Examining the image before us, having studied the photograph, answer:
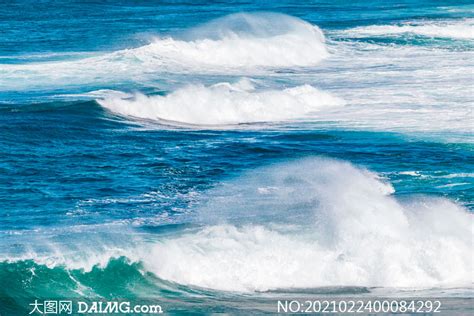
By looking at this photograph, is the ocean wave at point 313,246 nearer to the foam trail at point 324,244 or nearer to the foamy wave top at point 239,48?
the foam trail at point 324,244

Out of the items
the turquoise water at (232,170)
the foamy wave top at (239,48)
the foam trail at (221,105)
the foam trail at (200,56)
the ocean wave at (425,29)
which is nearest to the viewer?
the turquoise water at (232,170)

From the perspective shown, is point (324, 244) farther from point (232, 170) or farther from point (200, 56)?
point (200, 56)

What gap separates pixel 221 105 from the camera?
31.3m

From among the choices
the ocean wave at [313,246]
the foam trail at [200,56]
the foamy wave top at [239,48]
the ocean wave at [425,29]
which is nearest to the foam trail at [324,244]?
the ocean wave at [313,246]

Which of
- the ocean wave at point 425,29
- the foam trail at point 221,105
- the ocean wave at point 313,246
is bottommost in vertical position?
the ocean wave at point 313,246

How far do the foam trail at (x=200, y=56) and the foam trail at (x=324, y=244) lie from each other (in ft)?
55.4

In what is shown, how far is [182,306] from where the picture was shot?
Answer: 642 inches

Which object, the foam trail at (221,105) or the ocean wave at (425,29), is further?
the ocean wave at (425,29)

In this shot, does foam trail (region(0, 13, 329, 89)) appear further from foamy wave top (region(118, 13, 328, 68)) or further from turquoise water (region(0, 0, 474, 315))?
turquoise water (region(0, 0, 474, 315))

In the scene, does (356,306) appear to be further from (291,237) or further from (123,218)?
(123,218)

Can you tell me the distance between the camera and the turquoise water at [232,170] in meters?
17.2

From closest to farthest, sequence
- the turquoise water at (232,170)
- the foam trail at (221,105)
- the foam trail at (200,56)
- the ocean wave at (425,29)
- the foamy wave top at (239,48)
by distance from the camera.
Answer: the turquoise water at (232,170)
the foam trail at (221,105)
the foam trail at (200,56)
the foamy wave top at (239,48)
the ocean wave at (425,29)

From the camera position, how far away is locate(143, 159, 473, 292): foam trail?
17.2m

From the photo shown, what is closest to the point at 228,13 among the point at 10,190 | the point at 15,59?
the point at 15,59
